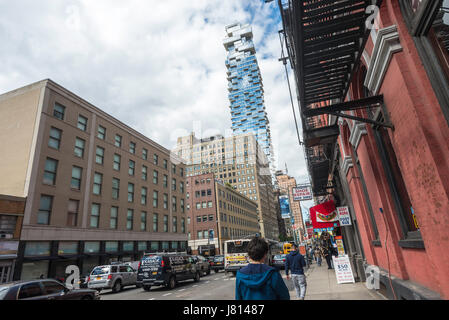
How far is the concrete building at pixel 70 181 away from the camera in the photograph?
22.4 meters

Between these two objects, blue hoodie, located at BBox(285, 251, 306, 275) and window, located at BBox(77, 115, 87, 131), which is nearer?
blue hoodie, located at BBox(285, 251, 306, 275)

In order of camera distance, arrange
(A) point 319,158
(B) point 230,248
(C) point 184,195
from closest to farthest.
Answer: (A) point 319,158 → (B) point 230,248 → (C) point 184,195

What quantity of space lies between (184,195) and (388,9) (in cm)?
4560

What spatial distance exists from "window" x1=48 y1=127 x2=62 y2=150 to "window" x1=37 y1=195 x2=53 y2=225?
4803 mm

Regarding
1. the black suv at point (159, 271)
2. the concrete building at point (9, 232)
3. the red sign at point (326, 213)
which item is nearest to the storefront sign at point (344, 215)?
the red sign at point (326, 213)

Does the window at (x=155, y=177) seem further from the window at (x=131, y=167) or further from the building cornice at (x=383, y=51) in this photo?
the building cornice at (x=383, y=51)

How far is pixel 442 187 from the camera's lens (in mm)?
3766

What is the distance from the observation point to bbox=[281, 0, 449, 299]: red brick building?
156 inches

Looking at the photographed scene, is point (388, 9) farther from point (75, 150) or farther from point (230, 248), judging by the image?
point (75, 150)

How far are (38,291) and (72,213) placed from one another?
64.0 feet

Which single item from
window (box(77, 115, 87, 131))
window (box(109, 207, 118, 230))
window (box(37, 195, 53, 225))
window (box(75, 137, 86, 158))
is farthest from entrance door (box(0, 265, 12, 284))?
window (box(77, 115, 87, 131))

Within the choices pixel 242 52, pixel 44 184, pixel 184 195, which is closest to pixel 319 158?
pixel 44 184

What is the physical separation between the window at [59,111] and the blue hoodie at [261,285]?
92.9 feet

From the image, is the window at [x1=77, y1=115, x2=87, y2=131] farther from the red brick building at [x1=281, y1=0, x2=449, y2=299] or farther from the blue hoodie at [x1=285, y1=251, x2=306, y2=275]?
the red brick building at [x1=281, y1=0, x2=449, y2=299]
